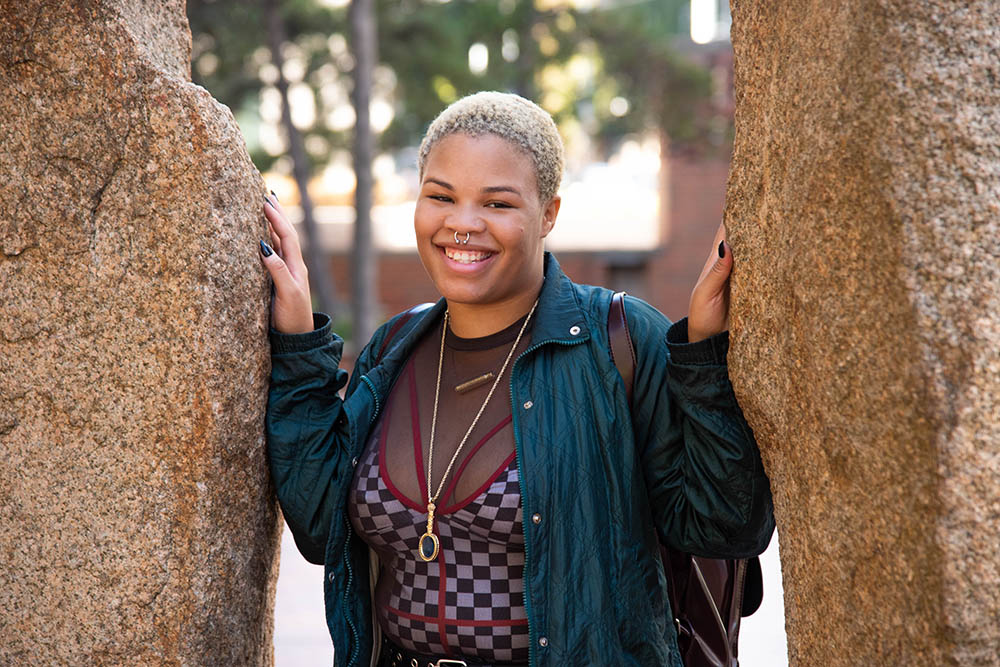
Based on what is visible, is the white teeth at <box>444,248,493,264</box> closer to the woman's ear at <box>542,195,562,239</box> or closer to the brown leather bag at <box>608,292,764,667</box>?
the woman's ear at <box>542,195,562,239</box>

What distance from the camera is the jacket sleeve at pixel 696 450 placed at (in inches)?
88.8

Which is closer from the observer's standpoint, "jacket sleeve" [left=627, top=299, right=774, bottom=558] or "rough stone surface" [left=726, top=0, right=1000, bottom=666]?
"rough stone surface" [left=726, top=0, right=1000, bottom=666]

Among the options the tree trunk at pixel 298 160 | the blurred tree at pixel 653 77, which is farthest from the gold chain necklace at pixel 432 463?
the blurred tree at pixel 653 77

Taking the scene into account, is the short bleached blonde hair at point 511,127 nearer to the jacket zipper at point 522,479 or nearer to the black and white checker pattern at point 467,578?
the jacket zipper at point 522,479

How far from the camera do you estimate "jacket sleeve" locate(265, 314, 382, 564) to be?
2600mm

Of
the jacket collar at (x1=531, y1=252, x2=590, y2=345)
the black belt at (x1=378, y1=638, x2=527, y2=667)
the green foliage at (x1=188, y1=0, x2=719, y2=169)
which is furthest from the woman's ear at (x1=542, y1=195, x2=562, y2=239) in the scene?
the green foliage at (x1=188, y1=0, x2=719, y2=169)

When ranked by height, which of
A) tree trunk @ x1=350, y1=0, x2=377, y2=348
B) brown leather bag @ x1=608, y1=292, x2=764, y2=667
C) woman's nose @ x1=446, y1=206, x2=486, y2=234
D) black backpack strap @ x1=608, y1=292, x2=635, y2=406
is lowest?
brown leather bag @ x1=608, y1=292, x2=764, y2=667

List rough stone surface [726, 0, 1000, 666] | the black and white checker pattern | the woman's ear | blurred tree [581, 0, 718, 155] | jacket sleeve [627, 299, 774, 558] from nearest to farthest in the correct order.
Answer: rough stone surface [726, 0, 1000, 666] → jacket sleeve [627, 299, 774, 558] → the black and white checker pattern → the woman's ear → blurred tree [581, 0, 718, 155]

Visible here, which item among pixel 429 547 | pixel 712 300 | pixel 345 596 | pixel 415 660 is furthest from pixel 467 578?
pixel 712 300

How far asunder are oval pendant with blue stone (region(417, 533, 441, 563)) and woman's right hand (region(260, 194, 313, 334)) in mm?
607

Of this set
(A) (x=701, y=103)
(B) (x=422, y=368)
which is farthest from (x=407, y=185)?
(B) (x=422, y=368)

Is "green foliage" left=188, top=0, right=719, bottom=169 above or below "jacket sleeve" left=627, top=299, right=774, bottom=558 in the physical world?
above

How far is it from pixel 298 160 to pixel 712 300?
10051 millimetres

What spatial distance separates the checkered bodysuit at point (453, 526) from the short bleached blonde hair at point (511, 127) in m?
0.39
